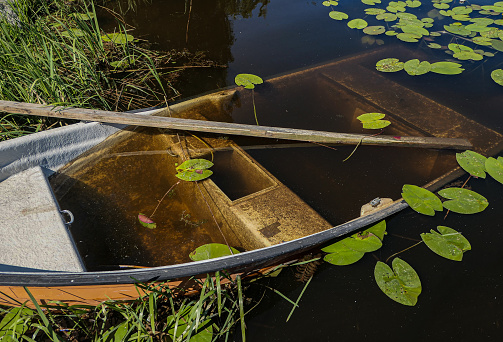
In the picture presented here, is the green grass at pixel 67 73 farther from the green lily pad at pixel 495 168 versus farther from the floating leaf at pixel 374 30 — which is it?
the green lily pad at pixel 495 168

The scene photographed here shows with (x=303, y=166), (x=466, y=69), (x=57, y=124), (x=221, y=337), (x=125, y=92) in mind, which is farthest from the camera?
(x=466, y=69)

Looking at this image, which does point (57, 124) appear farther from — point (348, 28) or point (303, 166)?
point (348, 28)

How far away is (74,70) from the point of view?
3.33 metres

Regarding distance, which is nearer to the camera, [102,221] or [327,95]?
[102,221]

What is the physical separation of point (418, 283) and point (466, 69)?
2774mm

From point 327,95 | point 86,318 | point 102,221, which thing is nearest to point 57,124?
point 102,221

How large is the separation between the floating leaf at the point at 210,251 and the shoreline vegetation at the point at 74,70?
1.47 meters

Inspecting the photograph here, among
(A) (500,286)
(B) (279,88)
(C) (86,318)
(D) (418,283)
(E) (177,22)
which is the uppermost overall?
(E) (177,22)

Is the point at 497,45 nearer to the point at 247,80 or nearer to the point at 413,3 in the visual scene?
the point at 413,3

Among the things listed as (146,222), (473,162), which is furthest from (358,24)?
(146,222)

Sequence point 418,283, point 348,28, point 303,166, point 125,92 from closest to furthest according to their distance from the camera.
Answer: point 418,283 < point 303,166 < point 125,92 < point 348,28

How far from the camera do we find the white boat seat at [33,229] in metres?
1.98

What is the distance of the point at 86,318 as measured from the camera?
187cm

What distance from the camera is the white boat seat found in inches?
78.0
